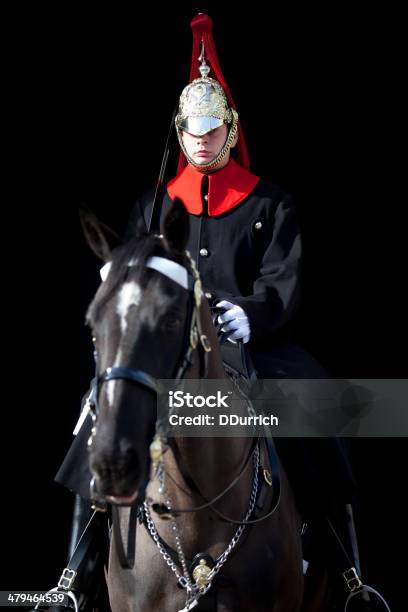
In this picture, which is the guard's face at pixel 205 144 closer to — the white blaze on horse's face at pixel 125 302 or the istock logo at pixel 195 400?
the istock logo at pixel 195 400

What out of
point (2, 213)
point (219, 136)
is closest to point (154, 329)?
point (219, 136)

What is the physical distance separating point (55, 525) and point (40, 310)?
133 centimetres

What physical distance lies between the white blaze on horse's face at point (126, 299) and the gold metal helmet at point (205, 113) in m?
1.62

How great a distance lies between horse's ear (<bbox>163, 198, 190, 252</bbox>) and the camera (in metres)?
2.84

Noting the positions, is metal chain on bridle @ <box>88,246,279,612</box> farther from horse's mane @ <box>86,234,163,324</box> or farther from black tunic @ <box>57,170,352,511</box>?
black tunic @ <box>57,170,352,511</box>

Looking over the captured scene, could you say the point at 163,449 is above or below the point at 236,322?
below

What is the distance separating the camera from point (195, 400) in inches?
117

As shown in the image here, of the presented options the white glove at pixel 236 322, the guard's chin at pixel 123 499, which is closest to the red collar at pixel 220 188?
the white glove at pixel 236 322

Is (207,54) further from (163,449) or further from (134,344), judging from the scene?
(163,449)

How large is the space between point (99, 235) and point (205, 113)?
1348 millimetres

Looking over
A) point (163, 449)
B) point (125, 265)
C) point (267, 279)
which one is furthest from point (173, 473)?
point (267, 279)

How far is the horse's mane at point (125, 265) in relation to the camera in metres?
2.70

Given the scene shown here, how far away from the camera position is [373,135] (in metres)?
5.61

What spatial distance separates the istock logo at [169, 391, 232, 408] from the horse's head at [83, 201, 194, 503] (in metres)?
0.08
